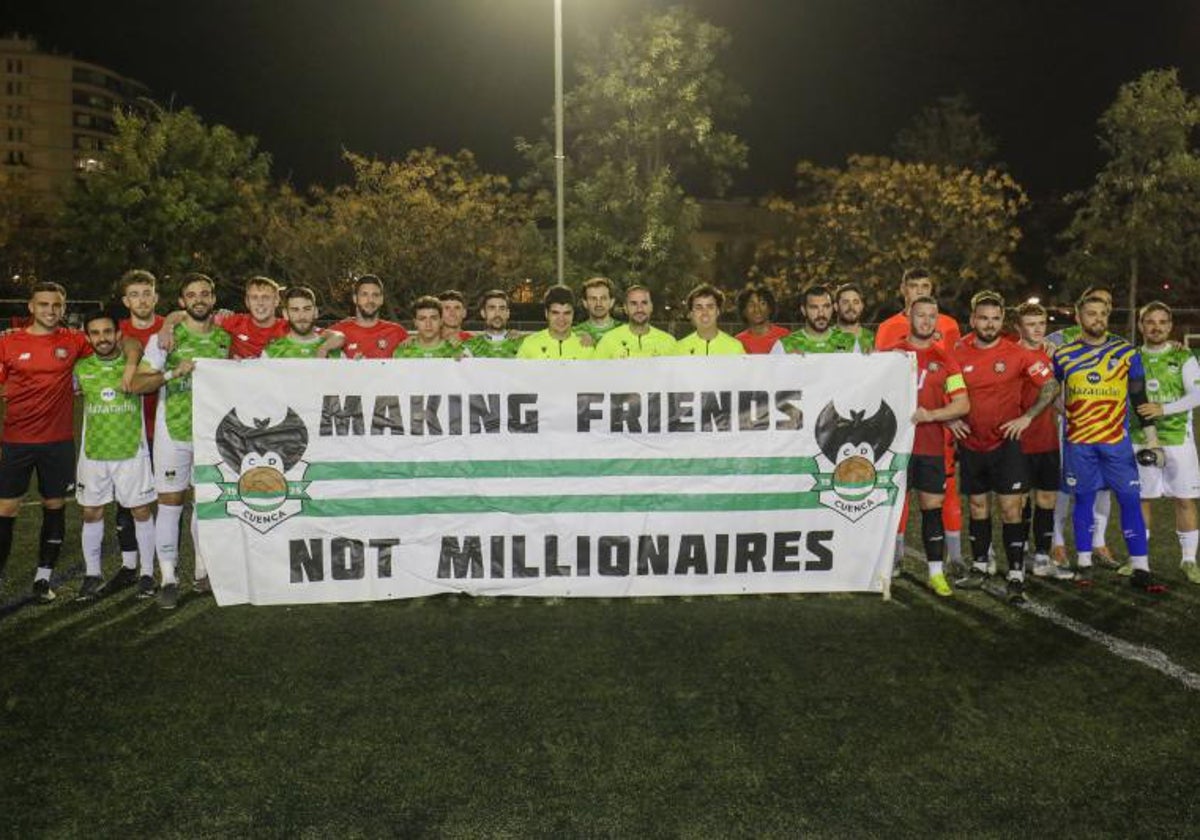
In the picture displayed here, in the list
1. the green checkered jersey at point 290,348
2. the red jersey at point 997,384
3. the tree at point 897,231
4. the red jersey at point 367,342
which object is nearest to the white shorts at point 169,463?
the green checkered jersey at point 290,348

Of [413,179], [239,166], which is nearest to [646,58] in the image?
[413,179]

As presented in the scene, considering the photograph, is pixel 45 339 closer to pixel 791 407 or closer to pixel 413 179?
pixel 791 407

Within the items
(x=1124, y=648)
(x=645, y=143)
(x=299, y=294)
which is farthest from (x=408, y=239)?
(x=1124, y=648)

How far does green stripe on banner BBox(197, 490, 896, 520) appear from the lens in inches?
225

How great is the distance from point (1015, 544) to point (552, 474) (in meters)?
3.02

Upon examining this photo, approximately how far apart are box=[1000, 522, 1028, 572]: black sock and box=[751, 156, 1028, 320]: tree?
2996 centimetres

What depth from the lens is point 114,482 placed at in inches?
235

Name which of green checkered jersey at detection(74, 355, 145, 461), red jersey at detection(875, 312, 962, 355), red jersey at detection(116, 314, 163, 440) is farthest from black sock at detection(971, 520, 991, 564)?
green checkered jersey at detection(74, 355, 145, 461)

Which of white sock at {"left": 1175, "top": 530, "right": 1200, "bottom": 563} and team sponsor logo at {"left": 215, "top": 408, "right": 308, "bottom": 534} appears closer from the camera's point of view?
team sponsor logo at {"left": 215, "top": 408, "right": 308, "bottom": 534}

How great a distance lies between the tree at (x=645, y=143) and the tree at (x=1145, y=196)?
1522 centimetres

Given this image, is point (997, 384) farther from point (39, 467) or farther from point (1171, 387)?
point (39, 467)

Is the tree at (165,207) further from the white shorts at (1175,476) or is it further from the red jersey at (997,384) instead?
the white shorts at (1175,476)

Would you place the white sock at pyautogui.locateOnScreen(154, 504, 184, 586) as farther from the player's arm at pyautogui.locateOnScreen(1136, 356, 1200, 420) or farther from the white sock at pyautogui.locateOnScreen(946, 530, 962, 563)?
the player's arm at pyautogui.locateOnScreen(1136, 356, 1200, 420)

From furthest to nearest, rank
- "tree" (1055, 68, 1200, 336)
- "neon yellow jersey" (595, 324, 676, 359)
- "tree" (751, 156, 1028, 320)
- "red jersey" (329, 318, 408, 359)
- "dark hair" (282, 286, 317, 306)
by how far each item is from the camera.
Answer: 1. "tree" (751, 156, 1028, 320)
2. "tree" (1055, 68, 1200, 336)
3. "red jersey" (329, 318, 408, 359)
4. "neon yellow jersey" (595, 324, 676, 359)
5. "dark hair" (282, 286, 317, 306)
